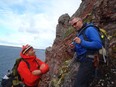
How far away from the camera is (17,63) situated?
11.6 metres

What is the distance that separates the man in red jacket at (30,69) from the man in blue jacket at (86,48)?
183 cm

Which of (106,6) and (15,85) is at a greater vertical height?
(106,6)

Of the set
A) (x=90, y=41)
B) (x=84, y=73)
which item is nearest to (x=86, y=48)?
(x=90, y=41)

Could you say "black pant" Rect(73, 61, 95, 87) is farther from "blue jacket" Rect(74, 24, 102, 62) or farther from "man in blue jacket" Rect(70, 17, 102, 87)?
"blue jacket" Rect(74, 24, 102, 62)

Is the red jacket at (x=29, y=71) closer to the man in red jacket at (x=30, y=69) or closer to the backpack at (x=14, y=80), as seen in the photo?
the man in red jacket at (x=30, y=69)

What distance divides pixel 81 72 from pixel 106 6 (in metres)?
8.14

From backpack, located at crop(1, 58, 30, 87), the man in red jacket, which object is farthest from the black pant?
backpack, located at crop(1, 58, 30, 87)

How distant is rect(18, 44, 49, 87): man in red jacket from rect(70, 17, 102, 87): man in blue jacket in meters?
1.83

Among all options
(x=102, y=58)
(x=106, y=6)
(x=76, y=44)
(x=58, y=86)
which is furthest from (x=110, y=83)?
(x=106, y=6)

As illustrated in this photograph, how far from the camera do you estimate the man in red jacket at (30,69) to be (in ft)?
36.4

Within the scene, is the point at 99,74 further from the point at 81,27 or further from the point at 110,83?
the point at 81,27

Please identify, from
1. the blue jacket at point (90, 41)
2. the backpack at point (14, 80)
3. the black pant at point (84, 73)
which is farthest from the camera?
the backpack at point (14, 80)

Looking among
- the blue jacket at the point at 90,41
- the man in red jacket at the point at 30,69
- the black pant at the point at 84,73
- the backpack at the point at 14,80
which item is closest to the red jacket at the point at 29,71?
the man in red jacket at the point at 30,69

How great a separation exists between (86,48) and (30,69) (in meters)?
2.85
